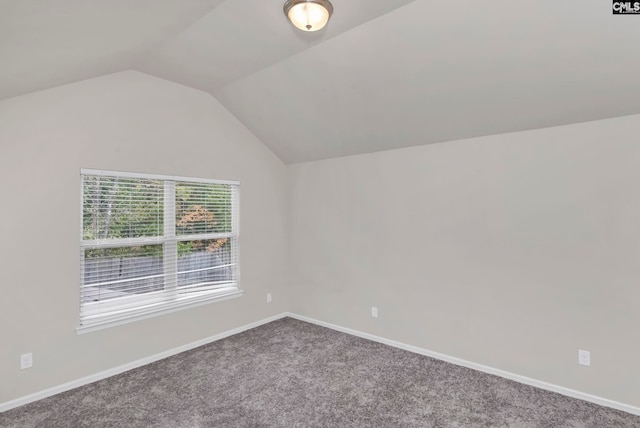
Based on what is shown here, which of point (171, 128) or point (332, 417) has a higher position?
point (171, 128)

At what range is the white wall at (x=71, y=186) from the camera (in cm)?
252

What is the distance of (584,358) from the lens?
2541mm

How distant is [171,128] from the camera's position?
348 cm

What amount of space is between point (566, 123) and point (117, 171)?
3943 millimetres

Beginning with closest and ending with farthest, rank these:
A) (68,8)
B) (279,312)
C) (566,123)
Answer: (68,8) → (566,123) → (279,312)

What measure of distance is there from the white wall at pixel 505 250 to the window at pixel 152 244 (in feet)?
4.60

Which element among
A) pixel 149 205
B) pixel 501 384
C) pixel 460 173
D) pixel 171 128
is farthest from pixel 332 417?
pixel 171 128

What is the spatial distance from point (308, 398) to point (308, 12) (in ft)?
9.13

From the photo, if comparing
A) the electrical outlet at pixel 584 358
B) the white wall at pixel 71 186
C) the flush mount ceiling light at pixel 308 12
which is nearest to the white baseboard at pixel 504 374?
the electrical outlet at pixel 584 358

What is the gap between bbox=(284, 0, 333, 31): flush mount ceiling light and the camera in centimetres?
189

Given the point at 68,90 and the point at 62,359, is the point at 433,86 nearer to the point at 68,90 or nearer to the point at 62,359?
the point at 68,90

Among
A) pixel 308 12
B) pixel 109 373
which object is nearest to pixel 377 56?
pixel 308 12

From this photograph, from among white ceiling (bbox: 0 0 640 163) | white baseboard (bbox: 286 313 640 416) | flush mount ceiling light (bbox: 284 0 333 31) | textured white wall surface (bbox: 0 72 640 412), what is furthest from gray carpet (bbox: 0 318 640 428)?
flush mount ceiling light (bbox: 284 0 333 31)

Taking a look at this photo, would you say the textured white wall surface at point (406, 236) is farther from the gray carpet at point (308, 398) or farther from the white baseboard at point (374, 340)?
the gray carpet at point (308, 398)
